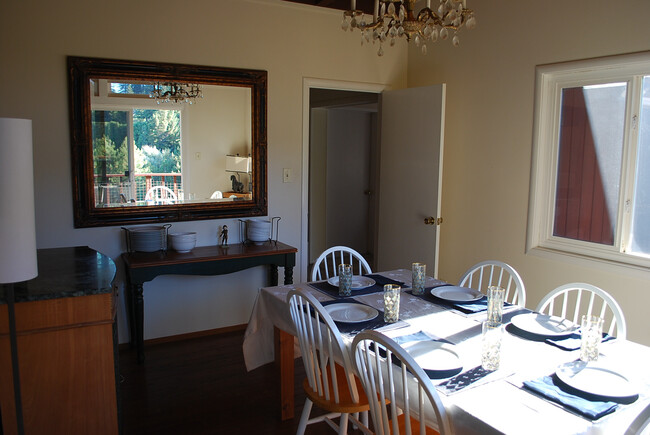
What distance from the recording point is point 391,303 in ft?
6.87

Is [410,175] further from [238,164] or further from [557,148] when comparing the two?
[238,164]

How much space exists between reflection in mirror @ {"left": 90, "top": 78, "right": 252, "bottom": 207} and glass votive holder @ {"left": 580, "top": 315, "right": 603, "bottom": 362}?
9.06ft

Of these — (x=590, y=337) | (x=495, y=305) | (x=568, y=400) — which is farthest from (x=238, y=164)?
(x=568, y=400)

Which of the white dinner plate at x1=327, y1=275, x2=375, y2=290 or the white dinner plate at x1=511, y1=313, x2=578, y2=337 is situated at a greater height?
the white dinner plate at x1=327, y1=275, x2=375, y2=290

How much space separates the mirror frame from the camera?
10.7ft

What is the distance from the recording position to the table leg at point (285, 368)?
8.36 feet

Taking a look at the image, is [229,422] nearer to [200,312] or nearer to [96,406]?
[96,406]

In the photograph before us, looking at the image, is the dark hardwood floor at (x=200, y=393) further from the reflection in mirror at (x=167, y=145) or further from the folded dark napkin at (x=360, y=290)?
the reflection in mirror at (x=167, y=145)

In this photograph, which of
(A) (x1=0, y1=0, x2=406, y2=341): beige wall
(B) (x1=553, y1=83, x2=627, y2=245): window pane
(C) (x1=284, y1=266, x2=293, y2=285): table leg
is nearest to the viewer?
(B) (x1=553, y1=83, x2=627, y2=245): window pane

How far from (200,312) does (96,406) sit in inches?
71.3

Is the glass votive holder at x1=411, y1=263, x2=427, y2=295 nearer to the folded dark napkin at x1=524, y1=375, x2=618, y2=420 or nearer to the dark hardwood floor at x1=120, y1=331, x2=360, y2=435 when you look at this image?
the dark hardwood floor at x1=120, y1=331, x2=360, y2=435

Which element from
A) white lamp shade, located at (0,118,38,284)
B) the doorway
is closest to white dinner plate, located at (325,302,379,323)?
white lamp shade, located at (0,118,38,284)

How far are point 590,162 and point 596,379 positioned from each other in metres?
1.93

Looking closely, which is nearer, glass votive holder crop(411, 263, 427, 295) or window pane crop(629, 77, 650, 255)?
glass votive holder crop(411, 263, 427, 295)
